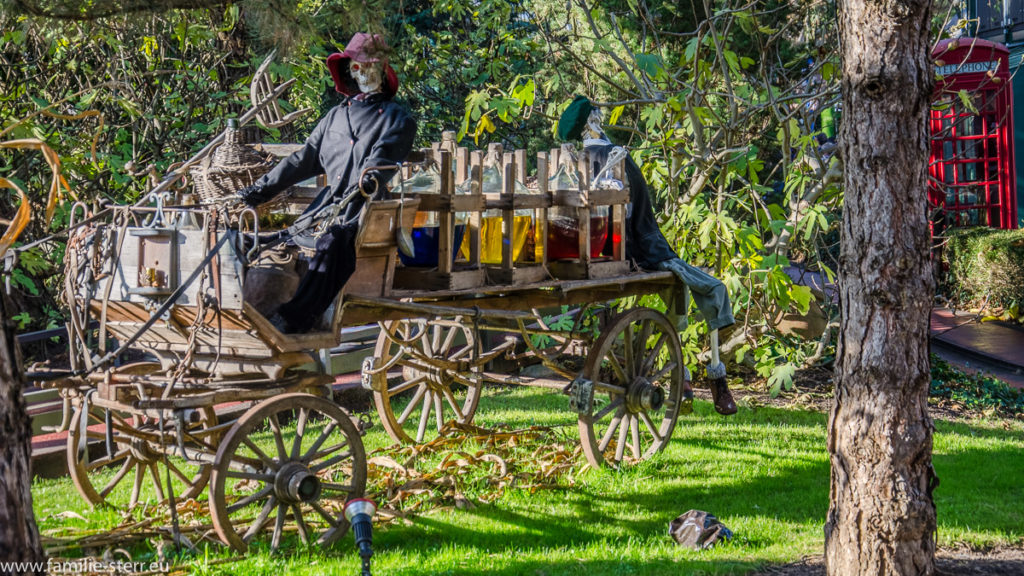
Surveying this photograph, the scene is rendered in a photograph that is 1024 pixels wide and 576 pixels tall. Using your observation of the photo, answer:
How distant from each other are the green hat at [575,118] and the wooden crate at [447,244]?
5.15 ft

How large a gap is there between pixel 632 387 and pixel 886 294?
119 inches

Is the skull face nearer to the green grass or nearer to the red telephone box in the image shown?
the green grass

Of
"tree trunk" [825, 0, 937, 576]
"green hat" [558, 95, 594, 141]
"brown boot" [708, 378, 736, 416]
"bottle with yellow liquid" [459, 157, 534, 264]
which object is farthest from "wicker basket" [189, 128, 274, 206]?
"brown boot" [708, 378, 736, 416]

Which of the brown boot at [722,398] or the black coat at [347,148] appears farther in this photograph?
the brown boot at [722,398]

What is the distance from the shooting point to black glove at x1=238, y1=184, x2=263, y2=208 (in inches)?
223

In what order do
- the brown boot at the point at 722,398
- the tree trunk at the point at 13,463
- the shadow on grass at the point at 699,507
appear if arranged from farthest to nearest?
the brown boot at the point at 722,398
the shadow on grass at the point at 699,507
the tree trunk at the point at 13,463

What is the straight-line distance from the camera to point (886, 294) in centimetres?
402

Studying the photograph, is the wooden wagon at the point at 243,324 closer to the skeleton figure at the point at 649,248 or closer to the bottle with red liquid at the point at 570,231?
the bottle with red liquid at the point at 570,231

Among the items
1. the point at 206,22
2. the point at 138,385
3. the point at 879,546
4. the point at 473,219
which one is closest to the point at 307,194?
the point at 473,219

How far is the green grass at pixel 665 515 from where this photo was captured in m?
4.89

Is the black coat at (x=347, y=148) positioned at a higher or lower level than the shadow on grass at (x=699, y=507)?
higher

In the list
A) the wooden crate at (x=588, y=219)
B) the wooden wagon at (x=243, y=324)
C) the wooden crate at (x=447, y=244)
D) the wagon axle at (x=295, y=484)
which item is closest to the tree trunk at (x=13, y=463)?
the wooden wagon at (x=243, y=324)

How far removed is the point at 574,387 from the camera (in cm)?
640

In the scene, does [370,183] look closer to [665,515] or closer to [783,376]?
[665,515]
